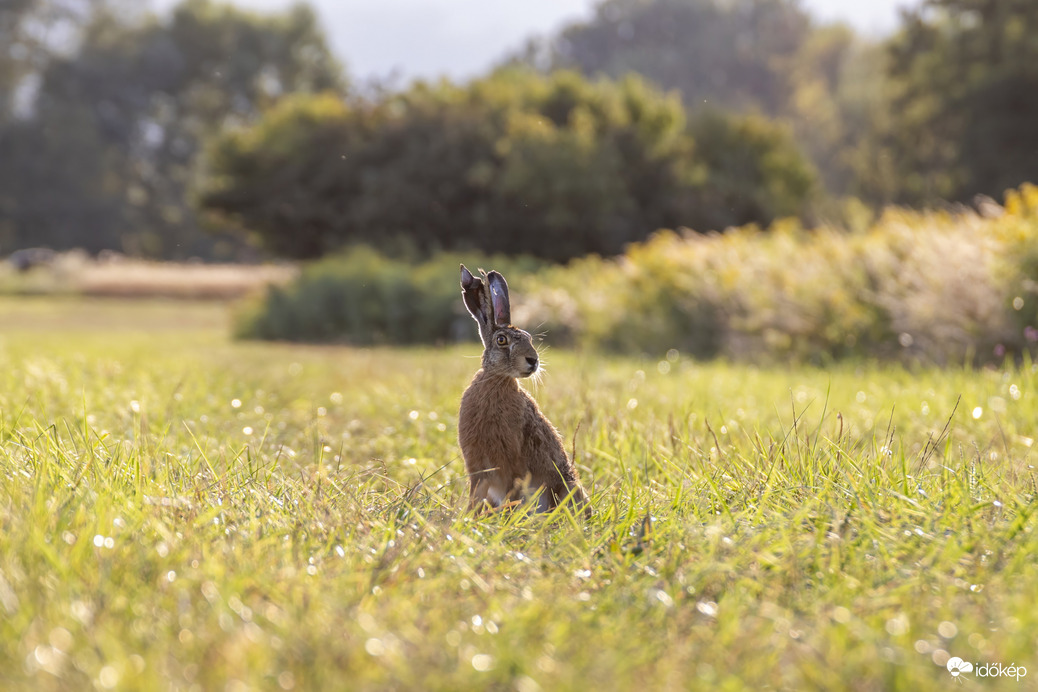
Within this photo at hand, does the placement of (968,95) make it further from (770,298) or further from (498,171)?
(770,298)

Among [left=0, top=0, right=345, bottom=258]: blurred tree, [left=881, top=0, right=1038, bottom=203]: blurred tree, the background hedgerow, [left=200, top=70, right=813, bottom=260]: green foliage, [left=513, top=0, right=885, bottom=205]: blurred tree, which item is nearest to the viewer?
the background hedgerow

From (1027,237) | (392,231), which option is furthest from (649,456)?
(392,231)

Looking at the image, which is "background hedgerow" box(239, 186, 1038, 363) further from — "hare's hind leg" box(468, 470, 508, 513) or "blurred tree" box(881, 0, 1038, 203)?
"blurred tree" box(881, 0, 1038, 203)

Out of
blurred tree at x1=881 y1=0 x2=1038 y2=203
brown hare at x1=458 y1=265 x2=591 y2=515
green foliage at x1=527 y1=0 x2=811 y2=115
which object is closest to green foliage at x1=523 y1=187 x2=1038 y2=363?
brown hare at x1=458 y1=265 x2=591 y2=515

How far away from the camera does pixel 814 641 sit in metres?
2.21

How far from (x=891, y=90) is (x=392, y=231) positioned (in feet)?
66.4

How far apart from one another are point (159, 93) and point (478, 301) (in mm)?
60503

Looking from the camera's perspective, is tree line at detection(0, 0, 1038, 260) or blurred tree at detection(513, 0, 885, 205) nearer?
tree line at detection(0, 0, 1038, 260)

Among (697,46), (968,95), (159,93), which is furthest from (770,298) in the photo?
(697,46)

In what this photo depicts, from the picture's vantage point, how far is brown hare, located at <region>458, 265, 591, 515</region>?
10.9ft

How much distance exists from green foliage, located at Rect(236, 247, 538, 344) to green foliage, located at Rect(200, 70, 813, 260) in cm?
328

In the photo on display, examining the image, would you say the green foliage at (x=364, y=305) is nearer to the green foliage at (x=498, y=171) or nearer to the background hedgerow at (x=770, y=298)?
the background hedgerow at (x=770, y=298)

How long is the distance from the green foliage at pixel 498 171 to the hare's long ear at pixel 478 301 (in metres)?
17.5

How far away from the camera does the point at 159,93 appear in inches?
2264
